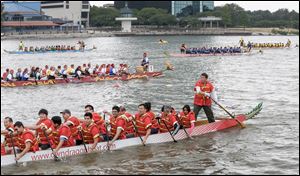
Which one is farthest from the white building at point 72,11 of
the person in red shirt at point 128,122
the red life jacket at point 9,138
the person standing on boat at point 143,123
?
the red life jacket at point 9,138

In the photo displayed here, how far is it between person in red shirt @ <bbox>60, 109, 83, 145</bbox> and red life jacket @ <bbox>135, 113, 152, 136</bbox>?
7.27 feet

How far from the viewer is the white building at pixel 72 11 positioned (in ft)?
595

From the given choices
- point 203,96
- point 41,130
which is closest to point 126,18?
point 203,96

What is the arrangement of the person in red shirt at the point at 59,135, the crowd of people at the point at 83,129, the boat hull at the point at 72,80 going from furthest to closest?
1. the boat hull at the point at 72,80
2. the person in red shirt at the point at 59,135
3. the crowd of people at the point at 83,129

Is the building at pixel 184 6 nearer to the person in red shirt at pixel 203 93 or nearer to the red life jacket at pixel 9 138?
the person in red shirt at pixel 203 93

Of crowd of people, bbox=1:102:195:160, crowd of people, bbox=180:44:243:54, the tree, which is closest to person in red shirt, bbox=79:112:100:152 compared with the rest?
crowd of people, bbox=1:102:195:160

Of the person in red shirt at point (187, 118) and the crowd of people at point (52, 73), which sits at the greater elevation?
the crowd of people at point (52, 73)

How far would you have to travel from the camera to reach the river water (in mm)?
16328

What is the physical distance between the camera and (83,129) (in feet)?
54.8

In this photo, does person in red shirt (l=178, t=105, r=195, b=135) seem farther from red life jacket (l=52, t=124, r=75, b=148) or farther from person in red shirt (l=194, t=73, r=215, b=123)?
red life jacket (l=52, t=124, r=75, b=148)

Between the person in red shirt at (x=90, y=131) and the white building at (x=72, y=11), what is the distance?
16829cm

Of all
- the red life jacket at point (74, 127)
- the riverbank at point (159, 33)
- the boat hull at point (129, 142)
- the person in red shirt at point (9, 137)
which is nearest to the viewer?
the person in red shirt at point (9, 137)

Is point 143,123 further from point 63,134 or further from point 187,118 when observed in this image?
point 63,134

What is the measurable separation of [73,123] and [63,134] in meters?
0.73
